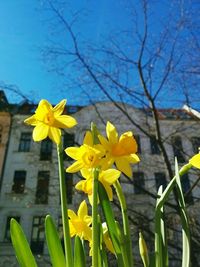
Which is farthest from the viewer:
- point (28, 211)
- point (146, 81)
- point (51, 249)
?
point (28, 211)

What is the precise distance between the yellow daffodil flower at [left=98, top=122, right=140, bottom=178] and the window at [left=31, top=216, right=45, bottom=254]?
39.1 ft

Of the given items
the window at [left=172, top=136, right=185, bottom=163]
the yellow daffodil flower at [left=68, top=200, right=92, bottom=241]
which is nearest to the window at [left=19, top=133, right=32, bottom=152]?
the window at [left=172, top=136, right=185, bottom=163]

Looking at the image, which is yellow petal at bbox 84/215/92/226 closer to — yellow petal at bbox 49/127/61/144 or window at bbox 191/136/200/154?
yellow petal at bbox 49/127/61/144

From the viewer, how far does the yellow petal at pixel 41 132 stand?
874 mm

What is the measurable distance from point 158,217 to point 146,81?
5.93m

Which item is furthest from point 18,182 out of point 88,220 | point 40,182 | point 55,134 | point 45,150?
point 55,134

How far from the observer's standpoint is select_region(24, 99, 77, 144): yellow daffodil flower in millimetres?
865

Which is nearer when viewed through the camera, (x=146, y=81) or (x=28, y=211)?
(x=146, y=81)

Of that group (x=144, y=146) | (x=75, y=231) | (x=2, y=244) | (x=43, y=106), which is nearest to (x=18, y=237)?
(x=75, y=231)

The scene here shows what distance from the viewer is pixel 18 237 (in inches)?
30.1

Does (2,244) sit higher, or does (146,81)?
(146,81)

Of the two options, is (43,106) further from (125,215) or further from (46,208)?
(46,208)

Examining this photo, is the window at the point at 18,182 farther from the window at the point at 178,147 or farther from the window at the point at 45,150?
the window at the point at 178,147

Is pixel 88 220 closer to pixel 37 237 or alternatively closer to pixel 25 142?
pixel 37 237
